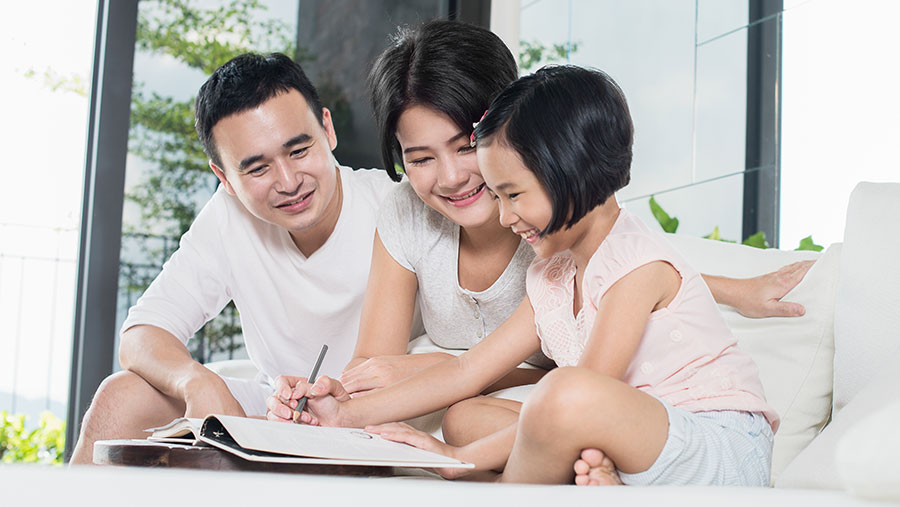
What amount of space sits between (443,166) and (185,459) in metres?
0.69

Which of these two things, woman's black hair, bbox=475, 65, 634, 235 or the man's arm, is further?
the man's arm

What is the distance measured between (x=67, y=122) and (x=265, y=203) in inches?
69.5

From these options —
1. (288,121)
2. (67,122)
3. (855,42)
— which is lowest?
(288,121)

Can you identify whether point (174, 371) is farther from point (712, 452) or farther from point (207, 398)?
point (712, 452)

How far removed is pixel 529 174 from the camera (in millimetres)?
1188

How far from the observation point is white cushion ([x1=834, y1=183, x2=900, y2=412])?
1.20 metres

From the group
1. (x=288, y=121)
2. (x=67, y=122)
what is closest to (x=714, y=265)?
(x=288, y=121)

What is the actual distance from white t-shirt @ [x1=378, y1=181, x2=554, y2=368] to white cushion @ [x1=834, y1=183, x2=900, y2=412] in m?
0.57

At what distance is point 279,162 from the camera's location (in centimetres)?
177

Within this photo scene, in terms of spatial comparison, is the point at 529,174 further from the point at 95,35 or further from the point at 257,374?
the point at 95,35

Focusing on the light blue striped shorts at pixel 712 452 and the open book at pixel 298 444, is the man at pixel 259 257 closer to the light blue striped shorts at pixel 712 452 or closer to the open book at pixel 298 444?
the open book at pixel 298 444

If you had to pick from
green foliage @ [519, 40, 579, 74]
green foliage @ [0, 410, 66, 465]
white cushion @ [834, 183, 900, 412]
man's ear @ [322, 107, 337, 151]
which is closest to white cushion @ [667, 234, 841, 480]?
white cushion @ [834, 183, 900, 412]

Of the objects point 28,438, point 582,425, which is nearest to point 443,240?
point 582,425

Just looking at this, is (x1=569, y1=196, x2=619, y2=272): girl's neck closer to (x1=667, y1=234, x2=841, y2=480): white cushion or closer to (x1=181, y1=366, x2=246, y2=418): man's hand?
(x1=667, y1=234, x2=841, y2=480): white cushion
